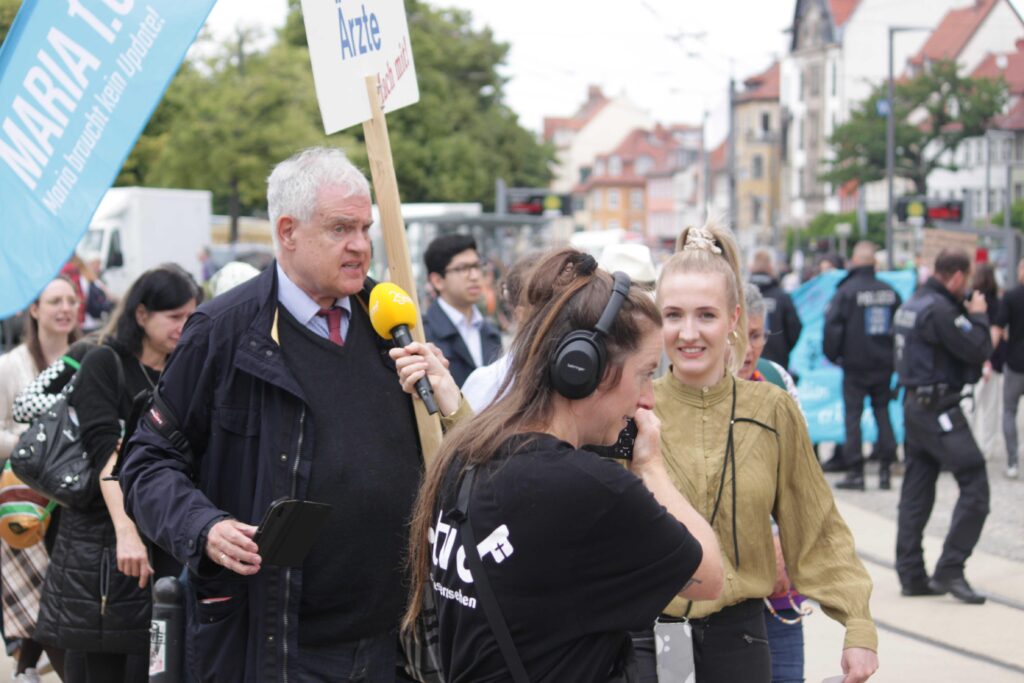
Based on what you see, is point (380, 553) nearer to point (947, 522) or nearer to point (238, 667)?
point (238, 667)

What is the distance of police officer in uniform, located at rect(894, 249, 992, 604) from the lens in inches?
327

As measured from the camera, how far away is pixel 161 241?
99.1 feet

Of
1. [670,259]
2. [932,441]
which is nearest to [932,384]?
[932,441]

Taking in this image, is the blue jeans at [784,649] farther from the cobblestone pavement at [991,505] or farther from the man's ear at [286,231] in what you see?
the cobblestone pavement at [991,505]

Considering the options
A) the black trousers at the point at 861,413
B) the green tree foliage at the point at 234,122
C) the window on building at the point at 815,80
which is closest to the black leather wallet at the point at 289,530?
the black trousers at the point at 861,413

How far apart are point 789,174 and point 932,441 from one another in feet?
330

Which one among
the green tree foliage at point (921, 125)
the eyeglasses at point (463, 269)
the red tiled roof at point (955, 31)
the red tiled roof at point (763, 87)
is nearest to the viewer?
the eyeglasses at point (463, 269)

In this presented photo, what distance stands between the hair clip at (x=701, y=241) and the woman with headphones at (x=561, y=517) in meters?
1.32

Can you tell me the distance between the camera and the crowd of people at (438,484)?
2.48 meters

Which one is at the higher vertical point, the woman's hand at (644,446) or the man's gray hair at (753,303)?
the man's gray hair at (753,303)

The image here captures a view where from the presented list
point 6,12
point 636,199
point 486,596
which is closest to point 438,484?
point 486,596

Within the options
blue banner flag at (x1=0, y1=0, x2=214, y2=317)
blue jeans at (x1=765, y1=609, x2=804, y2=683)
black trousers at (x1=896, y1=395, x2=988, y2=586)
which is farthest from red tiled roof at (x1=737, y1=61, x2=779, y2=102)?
blue banner flag at (x1=0, y1=0, x2=214, y2=317)

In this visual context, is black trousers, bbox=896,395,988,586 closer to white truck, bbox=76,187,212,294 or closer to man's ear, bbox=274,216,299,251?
man's ear, bbox=274,216,299,251

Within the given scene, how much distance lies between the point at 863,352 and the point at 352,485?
9627 millimetres
